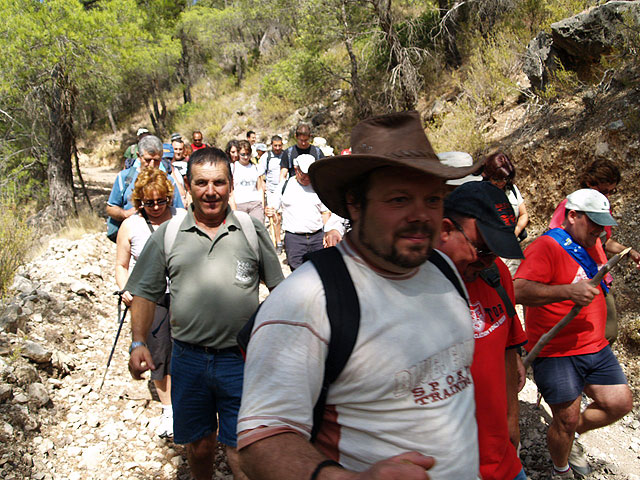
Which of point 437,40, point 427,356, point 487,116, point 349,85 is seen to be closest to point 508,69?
point 487,116

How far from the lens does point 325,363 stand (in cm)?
119

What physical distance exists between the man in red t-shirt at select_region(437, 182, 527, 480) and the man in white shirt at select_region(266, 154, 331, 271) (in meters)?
3.32

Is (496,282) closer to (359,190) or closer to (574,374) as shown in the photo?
(359,190)

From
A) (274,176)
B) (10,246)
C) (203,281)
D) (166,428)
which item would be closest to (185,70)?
(274,176)

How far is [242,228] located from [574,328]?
2.20m

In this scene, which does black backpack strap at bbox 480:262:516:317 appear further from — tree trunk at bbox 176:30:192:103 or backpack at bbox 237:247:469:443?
tree trunk at bbox 176:30:192:103

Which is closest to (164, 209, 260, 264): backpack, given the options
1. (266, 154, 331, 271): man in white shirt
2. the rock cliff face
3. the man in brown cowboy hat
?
the man in brown cowboy hat

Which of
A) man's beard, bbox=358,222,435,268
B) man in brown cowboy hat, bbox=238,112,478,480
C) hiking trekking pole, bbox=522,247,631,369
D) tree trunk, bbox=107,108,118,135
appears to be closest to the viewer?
man in brown cowboy hat, bbox=238,112,478,480

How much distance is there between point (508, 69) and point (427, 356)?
10.4 m

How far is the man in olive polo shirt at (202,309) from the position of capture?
262 centimetres

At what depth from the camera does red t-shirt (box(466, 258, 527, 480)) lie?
1.92 metres

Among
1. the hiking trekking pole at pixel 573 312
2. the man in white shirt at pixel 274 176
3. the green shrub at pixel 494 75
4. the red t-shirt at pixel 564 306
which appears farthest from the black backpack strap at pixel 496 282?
the green shrub at pixel 494 75

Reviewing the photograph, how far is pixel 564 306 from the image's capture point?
3.00m

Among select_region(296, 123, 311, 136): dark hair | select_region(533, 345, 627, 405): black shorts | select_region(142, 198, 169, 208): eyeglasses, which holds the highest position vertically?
select_region(296, 123, 311, 136): dark hair
